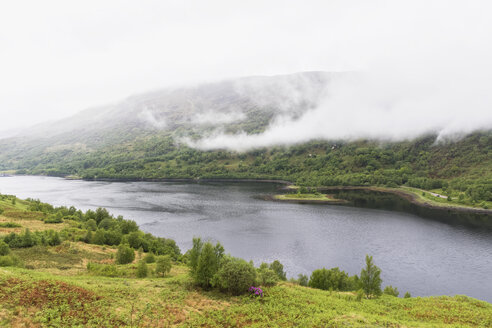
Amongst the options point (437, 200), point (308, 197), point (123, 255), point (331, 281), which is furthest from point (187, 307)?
point (437, 200)

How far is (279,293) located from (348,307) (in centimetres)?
880

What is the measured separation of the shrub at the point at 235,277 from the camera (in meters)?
37.4

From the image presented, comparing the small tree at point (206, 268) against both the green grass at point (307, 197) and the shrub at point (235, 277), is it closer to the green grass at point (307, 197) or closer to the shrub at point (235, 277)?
the shrub at point (235, 277)

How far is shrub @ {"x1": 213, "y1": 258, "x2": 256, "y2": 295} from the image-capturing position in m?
37.4

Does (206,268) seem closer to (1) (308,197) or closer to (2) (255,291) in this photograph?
(2) (255,291)

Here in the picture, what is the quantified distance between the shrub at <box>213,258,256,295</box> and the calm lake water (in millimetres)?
30601

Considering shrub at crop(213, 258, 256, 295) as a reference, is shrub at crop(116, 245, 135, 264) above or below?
below

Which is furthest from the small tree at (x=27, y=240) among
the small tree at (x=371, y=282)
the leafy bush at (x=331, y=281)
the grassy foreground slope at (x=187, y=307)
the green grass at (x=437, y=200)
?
the green grass at (x=437, y=200)

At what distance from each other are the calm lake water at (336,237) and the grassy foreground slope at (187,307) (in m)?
26.3

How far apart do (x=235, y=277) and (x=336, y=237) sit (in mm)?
64528

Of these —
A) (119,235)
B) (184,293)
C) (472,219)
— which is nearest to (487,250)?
(472,219)

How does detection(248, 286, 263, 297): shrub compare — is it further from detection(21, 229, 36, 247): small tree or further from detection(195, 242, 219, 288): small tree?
detection(21, 229, 36, 247): small tree

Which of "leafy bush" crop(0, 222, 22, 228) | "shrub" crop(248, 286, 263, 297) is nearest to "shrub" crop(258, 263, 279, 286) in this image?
"shrub" crop(248, 286, 263, 297)

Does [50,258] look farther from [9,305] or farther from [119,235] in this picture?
[9,305]
